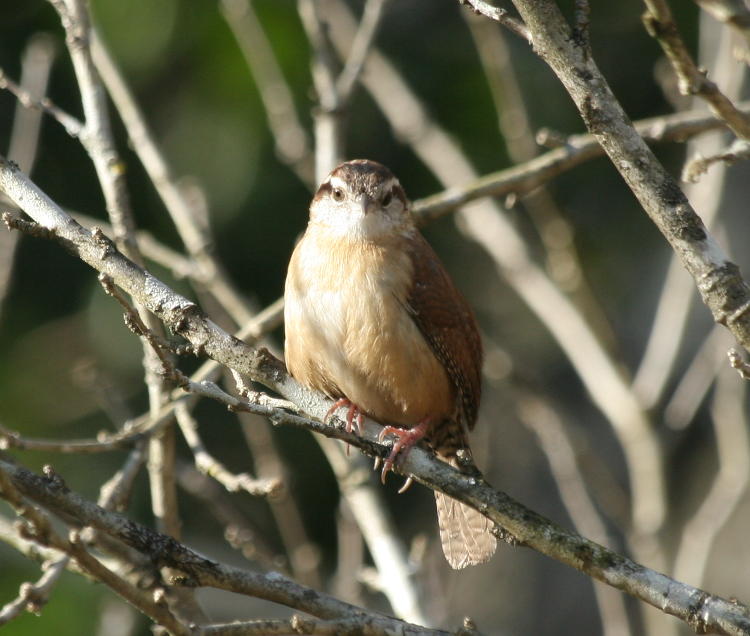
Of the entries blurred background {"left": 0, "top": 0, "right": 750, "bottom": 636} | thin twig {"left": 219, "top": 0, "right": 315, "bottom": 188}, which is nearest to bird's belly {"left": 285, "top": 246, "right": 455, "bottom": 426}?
thin twig {"left": 219, "top": 0, "right": 315, "bottom": 188}

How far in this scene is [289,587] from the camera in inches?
98.2

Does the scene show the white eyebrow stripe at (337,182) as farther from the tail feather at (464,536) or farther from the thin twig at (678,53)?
the thin twig at (678,53)

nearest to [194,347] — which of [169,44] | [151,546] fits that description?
[151,546]

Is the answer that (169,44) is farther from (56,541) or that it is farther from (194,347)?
(56,541)

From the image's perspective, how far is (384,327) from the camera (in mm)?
3816

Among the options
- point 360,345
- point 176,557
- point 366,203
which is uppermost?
point 366,203

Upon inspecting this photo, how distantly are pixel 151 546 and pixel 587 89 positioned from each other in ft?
4.68

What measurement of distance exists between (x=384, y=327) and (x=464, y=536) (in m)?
0.91

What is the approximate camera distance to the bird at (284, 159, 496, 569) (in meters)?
3.82

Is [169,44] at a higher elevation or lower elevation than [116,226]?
higher

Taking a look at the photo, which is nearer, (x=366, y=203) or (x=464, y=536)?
Answer: (x=464, y=536)

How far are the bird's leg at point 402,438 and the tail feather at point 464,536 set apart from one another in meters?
0.28

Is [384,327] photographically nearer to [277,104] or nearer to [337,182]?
[337,182]

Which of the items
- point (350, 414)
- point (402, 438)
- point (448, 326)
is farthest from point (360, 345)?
point (402, 438)
